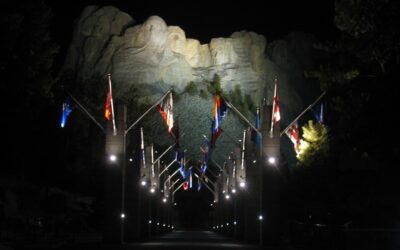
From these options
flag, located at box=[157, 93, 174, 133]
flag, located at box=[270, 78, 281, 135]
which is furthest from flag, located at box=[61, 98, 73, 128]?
flag, located at box=[270, 78, 281, 135]

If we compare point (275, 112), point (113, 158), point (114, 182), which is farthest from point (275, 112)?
point (114, 182)

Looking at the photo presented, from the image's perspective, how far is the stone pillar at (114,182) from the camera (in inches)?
2266

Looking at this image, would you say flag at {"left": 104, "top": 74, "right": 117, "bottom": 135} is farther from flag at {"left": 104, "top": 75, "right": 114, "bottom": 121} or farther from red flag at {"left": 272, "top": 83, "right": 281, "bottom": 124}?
red flag at {"left": 272, "top": 83, "right": 281, "bottom": 124}

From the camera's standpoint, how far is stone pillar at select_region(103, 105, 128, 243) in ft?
189

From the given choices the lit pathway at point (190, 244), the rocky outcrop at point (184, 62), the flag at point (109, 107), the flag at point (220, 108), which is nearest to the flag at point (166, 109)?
the flag at point (220, 108)

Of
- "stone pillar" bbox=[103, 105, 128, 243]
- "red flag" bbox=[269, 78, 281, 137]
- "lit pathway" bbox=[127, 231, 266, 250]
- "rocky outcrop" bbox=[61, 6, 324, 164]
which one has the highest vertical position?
"rocky outcrop" bbox=[61, 6, 324, 164]

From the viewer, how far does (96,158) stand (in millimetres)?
129750

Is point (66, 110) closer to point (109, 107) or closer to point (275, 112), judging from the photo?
point (109, 107)

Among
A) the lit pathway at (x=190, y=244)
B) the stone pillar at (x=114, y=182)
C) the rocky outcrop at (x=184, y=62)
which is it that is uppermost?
the rocky outcrop at (x=184, y=62)

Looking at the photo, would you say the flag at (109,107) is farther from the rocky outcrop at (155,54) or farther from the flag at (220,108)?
the rocky outcrop at (155,54)

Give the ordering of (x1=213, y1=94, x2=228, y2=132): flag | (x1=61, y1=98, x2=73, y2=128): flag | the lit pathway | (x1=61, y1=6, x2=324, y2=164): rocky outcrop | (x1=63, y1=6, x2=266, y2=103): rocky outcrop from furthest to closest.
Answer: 1. (x1=63, y1=6, x2=266, y2=103): rocky outcrop
2. (x1=61, y1=6, x2=324, y2=164): rocky outcrop
3. (x1=213, y1=94, x2=228, y2=132): flag
4. (x1=61, y1=98, x2=73, y2=128): flag
5. the lit pathway

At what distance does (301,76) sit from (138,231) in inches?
4676

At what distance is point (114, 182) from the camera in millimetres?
58375

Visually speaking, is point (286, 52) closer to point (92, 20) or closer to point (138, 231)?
point (92, 20)
